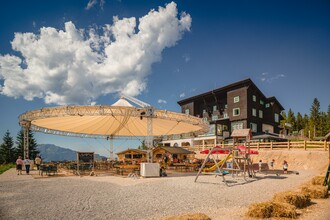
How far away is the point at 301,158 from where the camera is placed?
25.4 metres

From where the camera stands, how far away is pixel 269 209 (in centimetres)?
579

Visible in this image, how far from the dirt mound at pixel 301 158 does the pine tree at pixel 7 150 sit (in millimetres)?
47292

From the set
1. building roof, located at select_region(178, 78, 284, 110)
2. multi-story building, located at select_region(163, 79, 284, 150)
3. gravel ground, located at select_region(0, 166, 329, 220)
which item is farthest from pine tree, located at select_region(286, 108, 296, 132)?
gravel ground, located at select_region(0, 166, 329, 220)

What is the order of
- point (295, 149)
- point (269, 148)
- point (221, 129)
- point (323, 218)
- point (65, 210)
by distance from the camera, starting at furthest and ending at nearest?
point (221, 129) < point (269, 148) < point (295, 149) < point (65, 210) < point (323, 218)

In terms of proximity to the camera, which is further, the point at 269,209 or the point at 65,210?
the point at 65,210

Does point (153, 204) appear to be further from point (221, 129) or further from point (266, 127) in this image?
point (266, 127)

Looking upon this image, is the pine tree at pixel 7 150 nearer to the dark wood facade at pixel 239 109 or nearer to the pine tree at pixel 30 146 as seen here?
the pine tree at pixel 30 146

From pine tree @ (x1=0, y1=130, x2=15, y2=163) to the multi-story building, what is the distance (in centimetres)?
3874

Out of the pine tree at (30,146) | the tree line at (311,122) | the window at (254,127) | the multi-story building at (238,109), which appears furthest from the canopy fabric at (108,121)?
the tree line at (311,122)

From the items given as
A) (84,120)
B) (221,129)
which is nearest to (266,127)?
(221,129)

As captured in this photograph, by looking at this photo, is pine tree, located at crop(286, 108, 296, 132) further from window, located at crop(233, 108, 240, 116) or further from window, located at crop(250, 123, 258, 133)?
window, located at crop(233, 108, 240, 116)

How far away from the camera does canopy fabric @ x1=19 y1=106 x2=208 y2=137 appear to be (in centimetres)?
1675

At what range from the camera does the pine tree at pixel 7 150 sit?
4666 centimetres

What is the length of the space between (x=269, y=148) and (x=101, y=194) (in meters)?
26.4
